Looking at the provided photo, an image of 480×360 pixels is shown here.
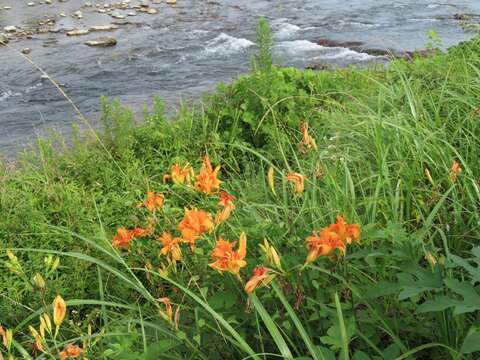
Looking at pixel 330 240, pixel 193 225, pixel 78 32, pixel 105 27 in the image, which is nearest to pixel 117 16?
pixel 105 27

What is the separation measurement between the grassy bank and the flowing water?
73.3 inches

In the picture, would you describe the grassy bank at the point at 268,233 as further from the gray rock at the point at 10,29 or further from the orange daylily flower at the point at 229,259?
the gray rock at the point at 10,29

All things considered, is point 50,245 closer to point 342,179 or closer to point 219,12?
point 342,179

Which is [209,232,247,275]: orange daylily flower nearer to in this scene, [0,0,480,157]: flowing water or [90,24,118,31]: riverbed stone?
[0,0,480,157]: flowing water

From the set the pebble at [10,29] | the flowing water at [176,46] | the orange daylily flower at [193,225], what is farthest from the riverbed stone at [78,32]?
the orange daylily flower at [193,225]

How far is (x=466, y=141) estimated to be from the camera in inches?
99.0

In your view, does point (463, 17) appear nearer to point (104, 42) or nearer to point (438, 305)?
point (104, 42)

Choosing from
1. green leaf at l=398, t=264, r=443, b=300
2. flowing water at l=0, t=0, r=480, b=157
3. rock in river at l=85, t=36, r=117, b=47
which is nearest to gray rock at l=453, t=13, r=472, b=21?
flowing water at l=0, t=0, r=480, b=157

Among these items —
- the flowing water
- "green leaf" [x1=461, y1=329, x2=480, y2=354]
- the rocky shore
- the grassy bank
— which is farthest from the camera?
the rocky shore

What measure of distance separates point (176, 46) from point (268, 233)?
6597mm

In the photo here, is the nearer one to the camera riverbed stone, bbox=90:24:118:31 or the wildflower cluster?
the wildflower cluster

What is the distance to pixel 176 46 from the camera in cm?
796

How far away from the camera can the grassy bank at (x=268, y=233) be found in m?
1.36

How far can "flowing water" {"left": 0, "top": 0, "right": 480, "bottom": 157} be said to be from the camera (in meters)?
6.08
